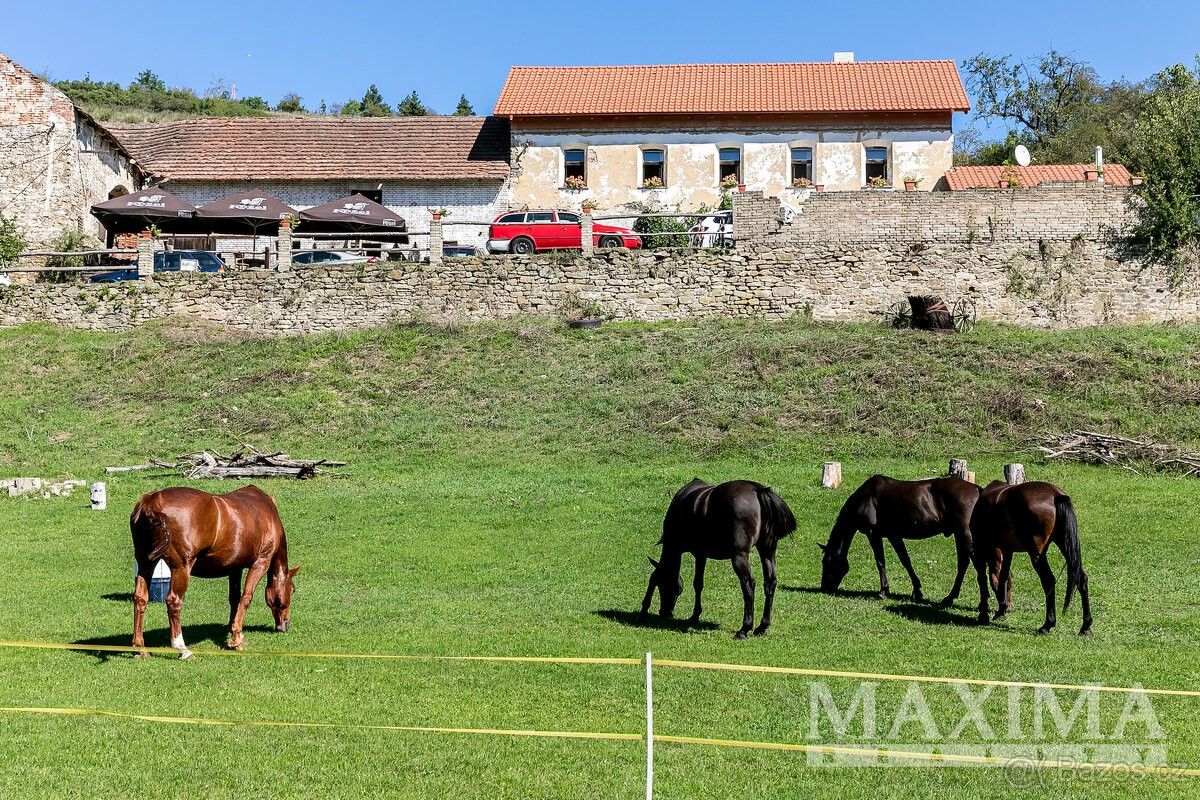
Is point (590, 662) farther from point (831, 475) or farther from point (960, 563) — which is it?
point (831, 475)

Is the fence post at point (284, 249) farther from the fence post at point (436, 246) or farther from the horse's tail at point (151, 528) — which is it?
the horse's tail at point (151, 528)

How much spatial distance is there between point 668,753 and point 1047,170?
3947 cm

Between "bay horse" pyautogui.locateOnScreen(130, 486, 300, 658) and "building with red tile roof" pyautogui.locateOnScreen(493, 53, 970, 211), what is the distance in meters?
32.3

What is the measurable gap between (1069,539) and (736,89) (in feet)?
118

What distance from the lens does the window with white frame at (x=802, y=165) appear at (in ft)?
147

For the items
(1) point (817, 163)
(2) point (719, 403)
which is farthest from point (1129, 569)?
(1) point (817, 163)

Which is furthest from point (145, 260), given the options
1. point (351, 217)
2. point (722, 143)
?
point (722, 143)

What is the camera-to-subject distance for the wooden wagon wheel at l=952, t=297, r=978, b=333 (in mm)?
33062

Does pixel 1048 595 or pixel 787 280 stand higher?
pixel 787 280

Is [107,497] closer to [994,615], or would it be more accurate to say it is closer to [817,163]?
[994,615]

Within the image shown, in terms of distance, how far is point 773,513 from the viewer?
12.8 metres

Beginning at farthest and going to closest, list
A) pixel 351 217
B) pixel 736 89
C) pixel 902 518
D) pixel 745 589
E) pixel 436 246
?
pixel 736 89, pixel 351 217, pixel 436 246, pixel 902 518, pixel 745 589

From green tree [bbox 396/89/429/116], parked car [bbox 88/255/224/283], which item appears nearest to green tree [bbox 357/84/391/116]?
green tree [bbox 396/89/429/116]

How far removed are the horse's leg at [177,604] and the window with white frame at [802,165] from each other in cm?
3573
